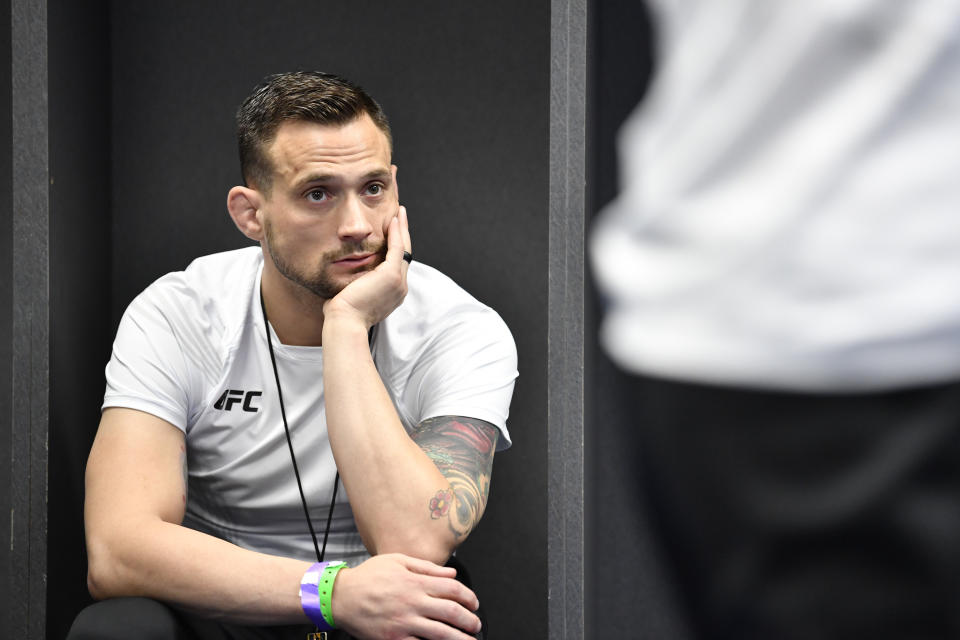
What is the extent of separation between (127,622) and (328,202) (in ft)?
2.30

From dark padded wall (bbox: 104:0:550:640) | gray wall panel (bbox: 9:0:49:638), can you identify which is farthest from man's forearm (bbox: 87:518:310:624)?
dark padded wall (bbox: 104:0:550:640)

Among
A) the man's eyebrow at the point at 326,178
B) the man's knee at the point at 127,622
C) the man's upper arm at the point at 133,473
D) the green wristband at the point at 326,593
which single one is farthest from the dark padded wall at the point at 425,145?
the man's knee at the point at 127,622

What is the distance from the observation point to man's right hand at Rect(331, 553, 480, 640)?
1.27 m

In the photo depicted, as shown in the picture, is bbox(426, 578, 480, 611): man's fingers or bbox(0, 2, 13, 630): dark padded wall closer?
bbox(426, 578, 480, 611): man's fingers

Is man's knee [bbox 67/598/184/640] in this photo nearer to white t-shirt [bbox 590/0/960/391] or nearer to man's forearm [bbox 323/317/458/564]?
man's forearm [bbox 323/317/458/564]

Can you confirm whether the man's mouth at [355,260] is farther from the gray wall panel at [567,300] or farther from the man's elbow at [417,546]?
the man's elbow at [417,546]

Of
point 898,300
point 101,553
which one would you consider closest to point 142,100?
point 101,553

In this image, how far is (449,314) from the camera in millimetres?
1621

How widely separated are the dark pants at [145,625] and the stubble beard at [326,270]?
547 millimetres

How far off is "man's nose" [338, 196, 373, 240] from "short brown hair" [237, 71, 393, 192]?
0.14m

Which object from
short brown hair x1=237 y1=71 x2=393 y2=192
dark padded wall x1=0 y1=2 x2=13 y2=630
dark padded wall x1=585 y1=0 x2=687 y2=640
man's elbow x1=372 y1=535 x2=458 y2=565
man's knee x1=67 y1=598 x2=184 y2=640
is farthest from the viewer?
dark padded wall x1=0 y1=2 x2=13 y2=630

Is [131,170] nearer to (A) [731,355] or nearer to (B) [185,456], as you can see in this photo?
(B) [185,456]

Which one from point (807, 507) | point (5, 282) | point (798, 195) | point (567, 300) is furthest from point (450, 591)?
point (5, 282)

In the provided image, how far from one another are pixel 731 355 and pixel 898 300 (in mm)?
256
